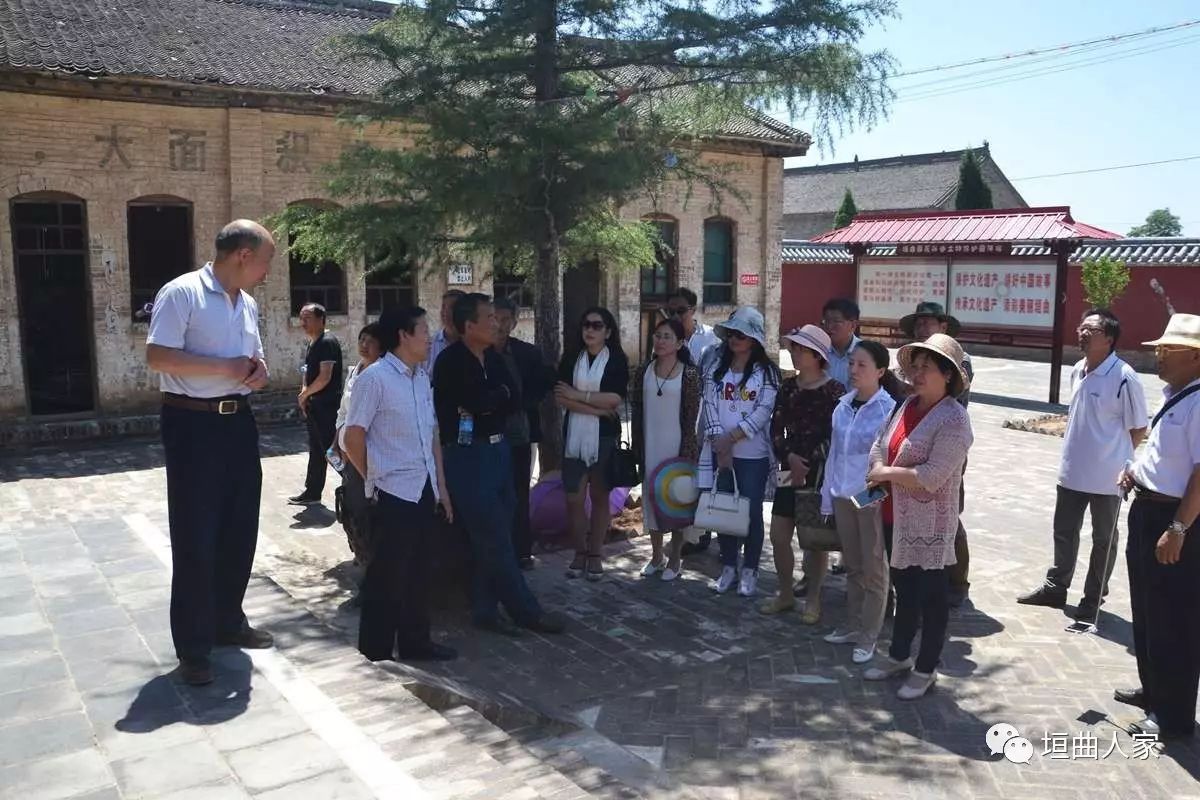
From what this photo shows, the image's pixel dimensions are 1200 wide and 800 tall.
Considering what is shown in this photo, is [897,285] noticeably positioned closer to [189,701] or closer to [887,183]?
[189,701]

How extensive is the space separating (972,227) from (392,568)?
15.7 meters

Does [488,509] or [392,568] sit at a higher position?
[488,509]

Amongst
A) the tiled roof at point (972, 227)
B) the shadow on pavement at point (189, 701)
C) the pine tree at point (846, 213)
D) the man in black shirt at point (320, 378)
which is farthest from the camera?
the pine tree at point (846, 213)

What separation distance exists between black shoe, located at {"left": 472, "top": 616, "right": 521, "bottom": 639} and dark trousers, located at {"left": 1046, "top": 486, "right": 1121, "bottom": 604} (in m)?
3.45

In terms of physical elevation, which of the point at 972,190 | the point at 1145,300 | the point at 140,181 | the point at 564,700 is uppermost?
the point at 972,190

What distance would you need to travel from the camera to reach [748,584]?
6566mm

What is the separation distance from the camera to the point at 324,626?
209 inches

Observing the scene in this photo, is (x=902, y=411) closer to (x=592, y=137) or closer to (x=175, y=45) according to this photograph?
(x=592, y=137)

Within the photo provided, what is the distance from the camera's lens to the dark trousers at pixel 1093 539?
588 centimetres

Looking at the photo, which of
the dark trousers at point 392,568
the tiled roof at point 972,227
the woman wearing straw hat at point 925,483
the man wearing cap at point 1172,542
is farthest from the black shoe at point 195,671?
the tiled roof at point 972,227

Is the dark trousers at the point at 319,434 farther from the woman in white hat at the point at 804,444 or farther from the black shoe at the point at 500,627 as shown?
the woman in white hat at the point at 804,444

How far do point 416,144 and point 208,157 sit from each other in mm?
7315

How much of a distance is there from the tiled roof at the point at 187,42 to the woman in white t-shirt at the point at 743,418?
7.40 meters

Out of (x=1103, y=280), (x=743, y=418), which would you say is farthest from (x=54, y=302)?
(x=1103, y=280)
